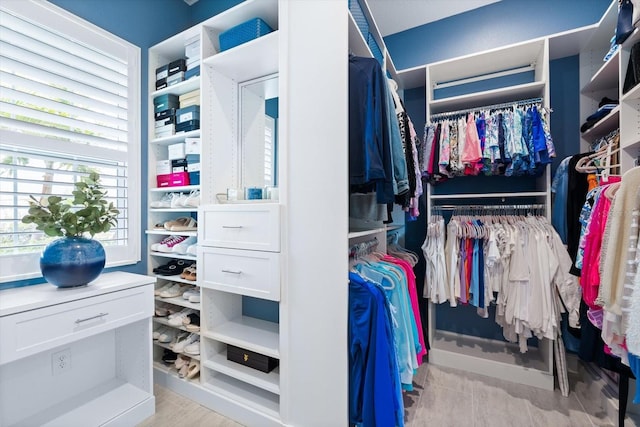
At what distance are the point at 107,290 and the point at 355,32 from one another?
192 cm

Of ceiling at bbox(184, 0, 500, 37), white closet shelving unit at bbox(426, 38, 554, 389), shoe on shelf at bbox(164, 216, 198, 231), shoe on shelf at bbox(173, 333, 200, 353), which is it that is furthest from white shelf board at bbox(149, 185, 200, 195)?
white closet shelving unit at bbox(426, 38, 554, 389)

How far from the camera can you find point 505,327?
2.05m

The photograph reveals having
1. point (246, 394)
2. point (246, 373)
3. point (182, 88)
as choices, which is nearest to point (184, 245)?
point (246, 373)

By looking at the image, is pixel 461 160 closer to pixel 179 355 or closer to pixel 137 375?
pixel 179 355

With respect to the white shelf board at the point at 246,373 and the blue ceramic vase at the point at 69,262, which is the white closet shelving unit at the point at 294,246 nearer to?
the white shelf board at the point at 246,373

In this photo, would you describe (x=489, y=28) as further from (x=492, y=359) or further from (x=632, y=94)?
(x=492, y=359)

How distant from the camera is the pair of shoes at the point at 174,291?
2.04 metres

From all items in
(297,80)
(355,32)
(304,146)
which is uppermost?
(355,32)

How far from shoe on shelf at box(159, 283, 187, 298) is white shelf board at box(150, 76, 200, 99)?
1.49m

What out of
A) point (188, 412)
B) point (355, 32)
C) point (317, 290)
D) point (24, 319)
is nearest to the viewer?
point (24, 319)

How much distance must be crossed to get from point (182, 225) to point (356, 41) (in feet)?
5.63

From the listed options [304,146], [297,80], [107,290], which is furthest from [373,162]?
[107,290]

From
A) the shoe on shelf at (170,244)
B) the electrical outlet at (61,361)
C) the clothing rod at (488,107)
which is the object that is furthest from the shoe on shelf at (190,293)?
the clothing rod at (488,107)

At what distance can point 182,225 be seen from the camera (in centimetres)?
206
